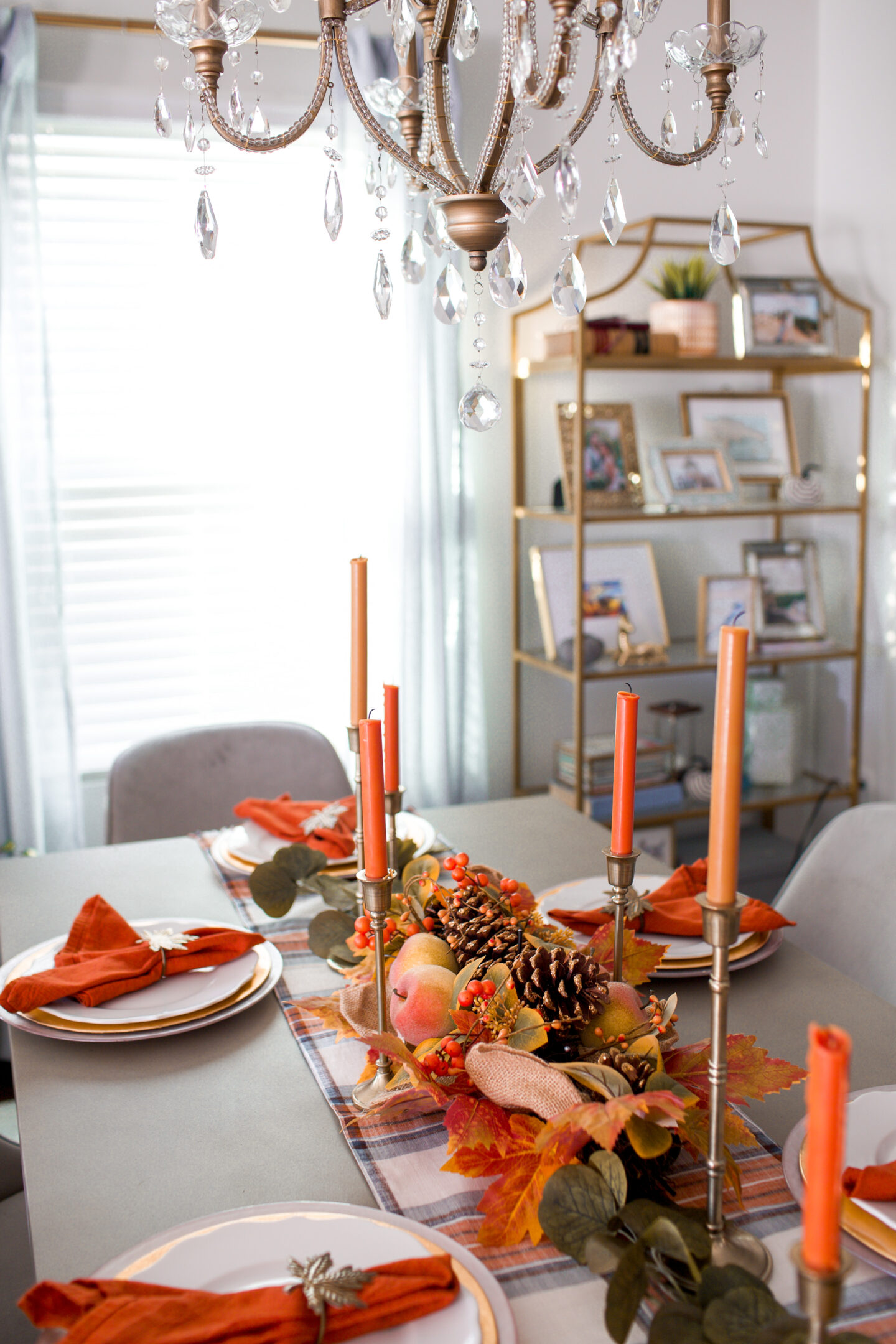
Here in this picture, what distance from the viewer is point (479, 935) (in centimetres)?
100

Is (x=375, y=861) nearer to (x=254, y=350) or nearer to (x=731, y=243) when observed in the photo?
(x=731, y=243)

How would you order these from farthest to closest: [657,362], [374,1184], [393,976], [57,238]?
[657,362] → [57,238] → [393,976] → [374,1184]

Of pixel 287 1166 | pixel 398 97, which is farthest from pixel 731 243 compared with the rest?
pixel 287 1166

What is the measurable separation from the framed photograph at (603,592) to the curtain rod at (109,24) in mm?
1264

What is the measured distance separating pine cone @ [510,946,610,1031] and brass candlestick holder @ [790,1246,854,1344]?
1.22 ft

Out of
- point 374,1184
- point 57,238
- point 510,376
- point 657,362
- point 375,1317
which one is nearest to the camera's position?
point 375,1317

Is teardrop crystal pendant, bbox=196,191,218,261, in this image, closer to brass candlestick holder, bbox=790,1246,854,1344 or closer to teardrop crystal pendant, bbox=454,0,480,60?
teardrop crystal pendant, bbox=454,0,480,60

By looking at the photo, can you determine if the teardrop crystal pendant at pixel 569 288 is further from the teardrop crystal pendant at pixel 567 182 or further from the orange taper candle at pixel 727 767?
the orange taper candle at pixel 727 767

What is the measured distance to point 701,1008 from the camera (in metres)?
1.15

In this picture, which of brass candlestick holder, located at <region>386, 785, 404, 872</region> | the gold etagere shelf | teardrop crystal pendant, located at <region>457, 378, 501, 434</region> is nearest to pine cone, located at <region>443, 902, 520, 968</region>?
brass candlestick holder, located at <region>386, 785, 404, 872</region>

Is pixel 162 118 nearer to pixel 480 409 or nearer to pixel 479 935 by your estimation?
pixel 480 409

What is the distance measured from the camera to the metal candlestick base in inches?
36.6

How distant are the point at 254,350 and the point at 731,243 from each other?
1772 mm

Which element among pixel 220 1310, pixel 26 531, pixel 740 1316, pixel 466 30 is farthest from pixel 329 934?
pixel 26 531
